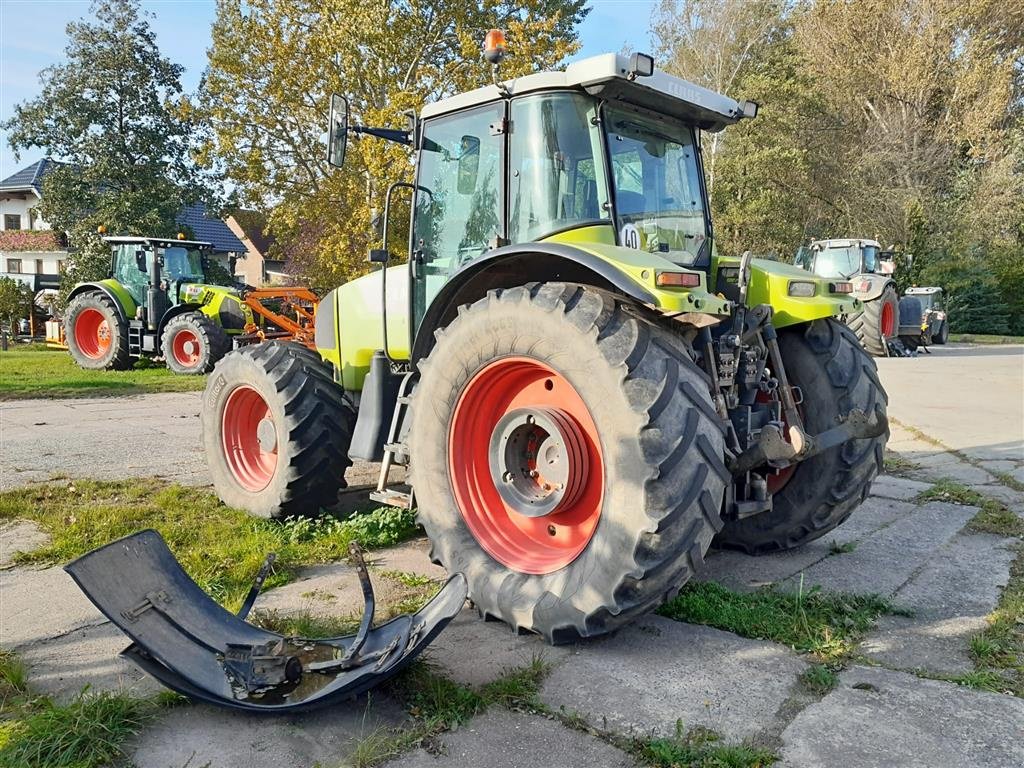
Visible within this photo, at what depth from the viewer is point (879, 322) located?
15.9m

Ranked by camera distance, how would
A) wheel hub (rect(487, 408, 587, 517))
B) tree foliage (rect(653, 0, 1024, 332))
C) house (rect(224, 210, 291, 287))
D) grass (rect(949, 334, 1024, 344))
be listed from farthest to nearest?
house (rect(224, 210, 291, 287)) → tree foliage (rect(653, 0, 1024, 332)) → grass (rect(949, 334, 1024, 344)) → wheel hub (rect(487, 408, 587, 517))

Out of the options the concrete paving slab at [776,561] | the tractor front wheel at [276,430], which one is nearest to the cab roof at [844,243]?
the concrete paving slab at [776,561]

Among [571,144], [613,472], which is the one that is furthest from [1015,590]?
[571,144]

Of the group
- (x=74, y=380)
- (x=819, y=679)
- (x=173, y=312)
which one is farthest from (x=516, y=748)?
(x=173, y=312)

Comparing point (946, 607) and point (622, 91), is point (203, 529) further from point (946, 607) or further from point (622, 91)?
point (946, 607)

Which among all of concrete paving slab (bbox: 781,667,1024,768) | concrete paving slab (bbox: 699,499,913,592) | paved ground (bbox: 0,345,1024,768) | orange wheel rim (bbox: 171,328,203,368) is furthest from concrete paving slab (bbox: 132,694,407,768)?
orange wheel rim (bbox: 171,328,203,368)

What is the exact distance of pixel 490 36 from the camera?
11.9 feet

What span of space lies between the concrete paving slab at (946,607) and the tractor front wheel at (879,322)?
1233 centimetres

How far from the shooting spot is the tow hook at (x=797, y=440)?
328 cm

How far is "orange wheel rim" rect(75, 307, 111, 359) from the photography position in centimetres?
Result: 1516

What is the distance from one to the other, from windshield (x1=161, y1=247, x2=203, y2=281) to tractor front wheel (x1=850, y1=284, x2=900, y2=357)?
1287 cm

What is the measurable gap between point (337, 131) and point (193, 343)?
10.7 m

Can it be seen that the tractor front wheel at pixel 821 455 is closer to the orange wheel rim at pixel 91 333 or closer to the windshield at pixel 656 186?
the windshield at pixel 656 186

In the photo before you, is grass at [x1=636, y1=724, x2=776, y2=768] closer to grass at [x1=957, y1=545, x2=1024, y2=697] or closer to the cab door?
grass at [x1=957, y1=545, x2=1024, y2=697]
